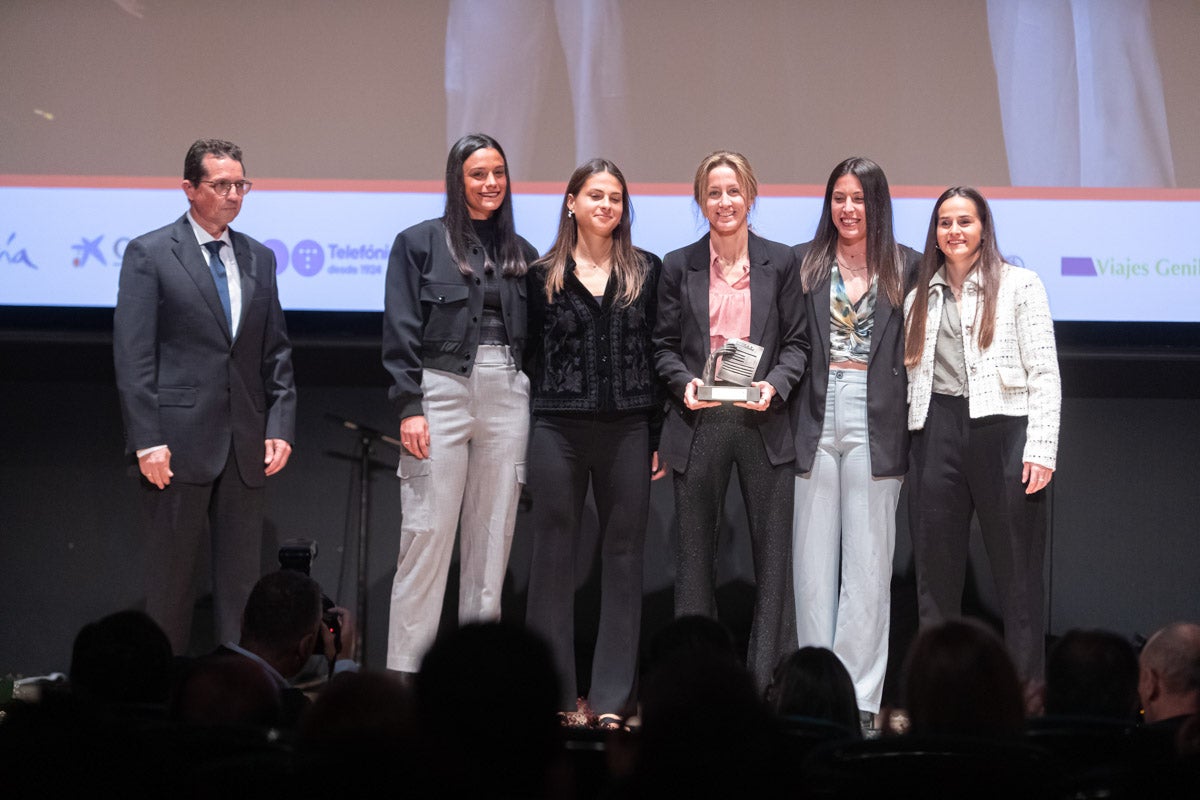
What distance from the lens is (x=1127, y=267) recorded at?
15.4 ft

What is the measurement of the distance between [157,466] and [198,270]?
589mm

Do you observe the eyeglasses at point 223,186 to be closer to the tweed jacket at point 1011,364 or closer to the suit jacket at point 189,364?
the suit jacket at point 189,364

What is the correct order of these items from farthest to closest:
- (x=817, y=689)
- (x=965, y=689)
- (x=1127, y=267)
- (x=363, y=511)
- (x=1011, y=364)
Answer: (x=363, y=511) < (x=1127, y=267) < (x=1011, y=364) < (x=817, y=689) < (x=965, y=689)

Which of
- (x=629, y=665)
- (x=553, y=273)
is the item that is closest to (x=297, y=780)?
(x=629, y=665)

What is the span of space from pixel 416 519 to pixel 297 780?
2097 millimetres

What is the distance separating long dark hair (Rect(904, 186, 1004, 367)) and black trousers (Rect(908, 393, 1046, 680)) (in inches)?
7.1

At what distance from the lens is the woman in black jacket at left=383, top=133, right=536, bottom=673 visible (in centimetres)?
377

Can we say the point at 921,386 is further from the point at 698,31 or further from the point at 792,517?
the point at 698,31

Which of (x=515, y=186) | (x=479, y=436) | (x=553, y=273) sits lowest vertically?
(x=479, y=436)

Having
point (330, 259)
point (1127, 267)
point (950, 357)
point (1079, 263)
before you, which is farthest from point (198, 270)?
point (1127, 267)

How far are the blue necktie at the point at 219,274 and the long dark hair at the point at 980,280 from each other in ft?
6.55

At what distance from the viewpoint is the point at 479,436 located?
3.80 m

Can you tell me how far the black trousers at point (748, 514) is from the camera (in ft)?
12.3

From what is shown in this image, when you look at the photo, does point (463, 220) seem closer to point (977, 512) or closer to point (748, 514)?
point (748, 514)
